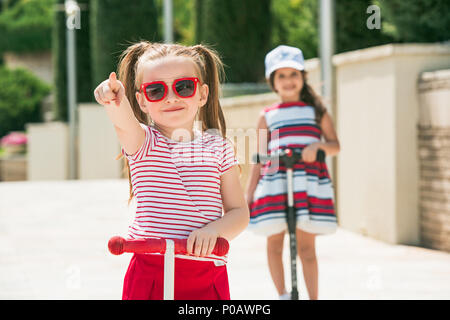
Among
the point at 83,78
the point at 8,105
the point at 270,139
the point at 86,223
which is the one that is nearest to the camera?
the point at 270,139

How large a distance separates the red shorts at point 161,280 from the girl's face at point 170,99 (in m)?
0.47

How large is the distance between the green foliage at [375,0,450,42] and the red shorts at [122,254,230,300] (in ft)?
20.7

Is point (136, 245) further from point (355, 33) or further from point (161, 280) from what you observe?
point (355, 33)

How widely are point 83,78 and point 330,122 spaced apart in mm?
19656

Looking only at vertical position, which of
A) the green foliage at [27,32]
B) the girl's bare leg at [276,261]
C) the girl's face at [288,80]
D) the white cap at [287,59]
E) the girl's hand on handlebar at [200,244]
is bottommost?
the girl's bare leg at [276,261]

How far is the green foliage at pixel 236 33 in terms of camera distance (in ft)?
53.4

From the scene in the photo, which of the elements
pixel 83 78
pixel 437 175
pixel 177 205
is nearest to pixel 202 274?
pixel 177 205

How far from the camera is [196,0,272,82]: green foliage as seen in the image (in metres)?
16.3

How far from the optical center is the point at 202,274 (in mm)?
2557

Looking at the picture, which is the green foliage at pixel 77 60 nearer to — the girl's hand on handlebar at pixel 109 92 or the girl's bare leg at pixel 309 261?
the girl's bare leg at pixel 309 261

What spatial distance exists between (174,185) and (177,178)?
3 cm

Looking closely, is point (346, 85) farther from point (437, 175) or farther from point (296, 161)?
point (296, 161)

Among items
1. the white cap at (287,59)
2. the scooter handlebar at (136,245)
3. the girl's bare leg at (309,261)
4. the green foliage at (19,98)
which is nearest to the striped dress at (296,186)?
the girl's bare leg at (309,261)

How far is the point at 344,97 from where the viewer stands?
27.3 feet
